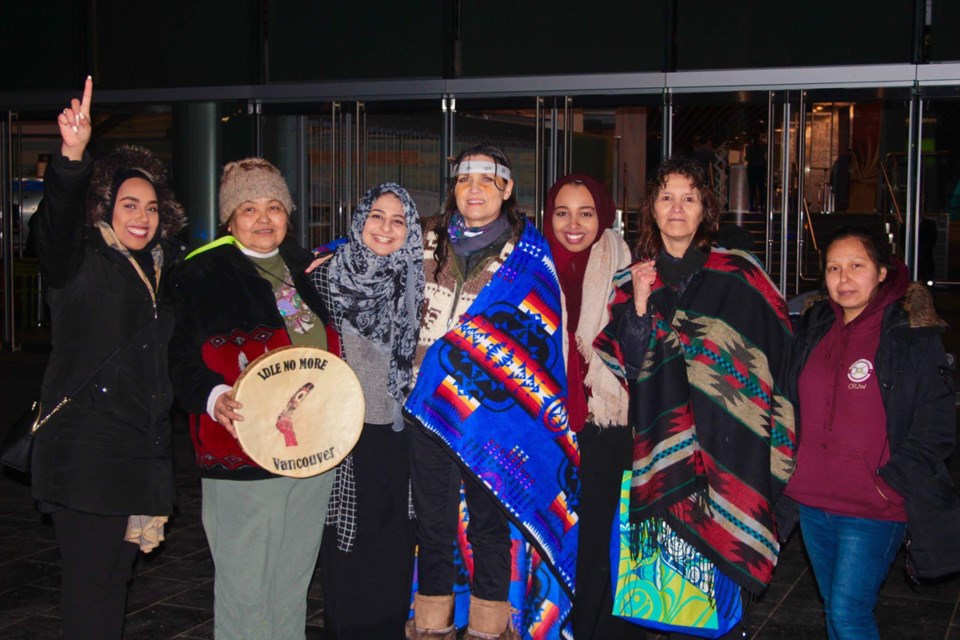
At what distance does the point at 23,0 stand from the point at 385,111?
4.97 m

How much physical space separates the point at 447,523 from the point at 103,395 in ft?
4.55

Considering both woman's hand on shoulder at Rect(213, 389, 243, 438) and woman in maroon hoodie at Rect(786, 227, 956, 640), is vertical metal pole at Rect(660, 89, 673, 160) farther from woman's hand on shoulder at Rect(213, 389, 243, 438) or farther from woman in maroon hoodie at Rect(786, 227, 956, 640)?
woman's hand on shoulder at Rect(213, 389, 243, 438)

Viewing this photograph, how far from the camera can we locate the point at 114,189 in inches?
154

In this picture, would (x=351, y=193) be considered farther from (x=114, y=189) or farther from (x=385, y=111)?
(x=114, y=189)

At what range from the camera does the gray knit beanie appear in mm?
4020

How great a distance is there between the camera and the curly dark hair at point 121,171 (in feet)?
12.8

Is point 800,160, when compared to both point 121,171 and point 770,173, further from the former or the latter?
point 121,171

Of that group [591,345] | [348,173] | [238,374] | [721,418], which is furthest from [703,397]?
[348,173]

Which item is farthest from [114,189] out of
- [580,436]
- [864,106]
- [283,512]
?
[864,106]

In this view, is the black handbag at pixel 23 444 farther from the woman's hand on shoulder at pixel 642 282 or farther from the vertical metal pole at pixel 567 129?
the vertical metal pole at pixel 567 129

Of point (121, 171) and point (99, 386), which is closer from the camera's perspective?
point (99, 386)

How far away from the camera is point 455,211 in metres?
4.50

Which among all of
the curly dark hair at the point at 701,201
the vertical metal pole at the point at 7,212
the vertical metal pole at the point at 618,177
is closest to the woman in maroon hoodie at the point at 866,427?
the curly dark hair at the point at 701,201

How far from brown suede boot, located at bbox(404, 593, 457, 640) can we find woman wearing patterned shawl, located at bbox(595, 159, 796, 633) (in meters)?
0.80
